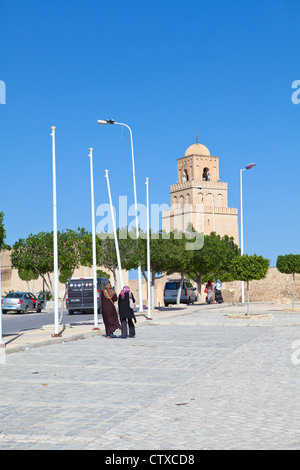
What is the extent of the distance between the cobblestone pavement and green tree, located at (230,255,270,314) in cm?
1301

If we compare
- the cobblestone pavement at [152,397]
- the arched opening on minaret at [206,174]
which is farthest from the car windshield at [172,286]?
the arched opening on minaret at [206,174]

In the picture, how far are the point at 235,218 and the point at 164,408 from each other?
106 meters

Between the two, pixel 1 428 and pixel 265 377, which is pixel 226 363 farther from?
pixel 1 428

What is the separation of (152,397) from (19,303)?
115 ft

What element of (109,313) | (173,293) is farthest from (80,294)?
(109,313)

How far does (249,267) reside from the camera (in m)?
29.8

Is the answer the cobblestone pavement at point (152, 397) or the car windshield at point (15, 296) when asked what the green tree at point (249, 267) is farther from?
the car windshield at point (15, 296)

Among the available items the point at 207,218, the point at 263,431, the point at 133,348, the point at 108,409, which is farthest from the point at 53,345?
the point at 207,218

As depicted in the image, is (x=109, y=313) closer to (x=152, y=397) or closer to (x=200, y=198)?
(x=152, y=397)

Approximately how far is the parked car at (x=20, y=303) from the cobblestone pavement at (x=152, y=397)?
2692 centimetres

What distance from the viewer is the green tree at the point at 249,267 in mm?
29781

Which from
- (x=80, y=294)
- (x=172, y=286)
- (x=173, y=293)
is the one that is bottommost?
(x=173, y=293)

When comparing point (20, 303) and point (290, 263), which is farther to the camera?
point (290, 263)

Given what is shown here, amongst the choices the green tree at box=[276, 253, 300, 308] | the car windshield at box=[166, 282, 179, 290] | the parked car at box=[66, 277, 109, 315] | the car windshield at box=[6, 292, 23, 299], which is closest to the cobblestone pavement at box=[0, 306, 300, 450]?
the parked car at box=[66, 277, 109, 315]
